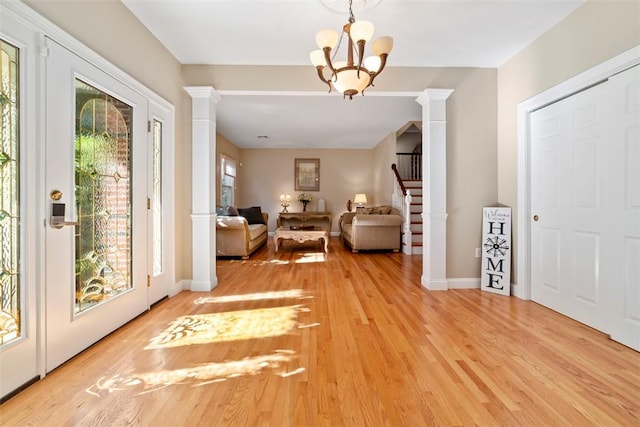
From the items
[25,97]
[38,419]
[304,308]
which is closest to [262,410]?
[38,419]

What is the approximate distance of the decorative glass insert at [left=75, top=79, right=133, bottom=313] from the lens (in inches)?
78.1

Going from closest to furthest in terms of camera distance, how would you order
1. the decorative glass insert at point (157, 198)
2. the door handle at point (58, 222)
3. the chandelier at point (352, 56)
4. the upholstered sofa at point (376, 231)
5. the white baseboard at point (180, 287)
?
the door handle at point (58, 222) < the chandelier at point (352, 56) < the decorative glass insert at point (157, 198) < the white baseboard at point (180, 287) < the upholstered sofa at point (376, 231)

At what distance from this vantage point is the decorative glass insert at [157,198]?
2.92 m

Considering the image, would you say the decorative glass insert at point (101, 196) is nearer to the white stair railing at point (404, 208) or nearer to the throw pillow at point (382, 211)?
the white stair railing at point (404, 208)

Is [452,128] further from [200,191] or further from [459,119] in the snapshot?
[200,191]

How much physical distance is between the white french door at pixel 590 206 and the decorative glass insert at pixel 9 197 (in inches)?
146

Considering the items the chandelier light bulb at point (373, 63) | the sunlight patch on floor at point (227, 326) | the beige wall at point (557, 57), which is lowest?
the sunlight patch on floor at point (227, 326)

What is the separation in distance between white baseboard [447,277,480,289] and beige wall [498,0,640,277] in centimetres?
39

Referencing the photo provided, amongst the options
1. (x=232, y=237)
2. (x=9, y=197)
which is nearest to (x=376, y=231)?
(x=232, y=237)

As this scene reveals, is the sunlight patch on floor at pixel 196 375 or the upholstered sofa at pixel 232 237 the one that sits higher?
the upholstered sofa at pixel 232 237

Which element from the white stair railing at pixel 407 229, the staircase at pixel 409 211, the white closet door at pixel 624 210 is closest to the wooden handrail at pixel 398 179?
the staircase at pixel 409 211

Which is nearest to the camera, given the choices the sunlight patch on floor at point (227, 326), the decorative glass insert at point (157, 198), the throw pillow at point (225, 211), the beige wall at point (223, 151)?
the sunlight patch on floor at point (227, 326)

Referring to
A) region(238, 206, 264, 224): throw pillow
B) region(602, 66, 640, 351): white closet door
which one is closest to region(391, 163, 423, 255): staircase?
region(238, 206, 264, 224): throw pillow

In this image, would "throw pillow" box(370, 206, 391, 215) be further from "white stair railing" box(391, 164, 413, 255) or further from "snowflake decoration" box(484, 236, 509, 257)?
"snowflake decoration" box(484, 236, 509, 257)
